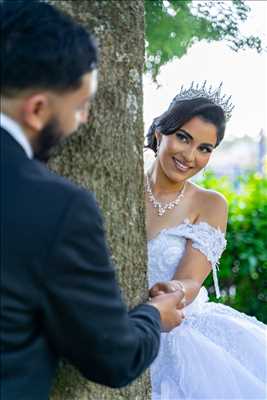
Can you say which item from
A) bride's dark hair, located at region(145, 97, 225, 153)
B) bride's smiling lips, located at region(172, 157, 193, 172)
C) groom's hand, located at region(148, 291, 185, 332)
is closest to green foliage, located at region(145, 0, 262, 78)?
bride's dark hair, located at region(145, 97, 225, 153)

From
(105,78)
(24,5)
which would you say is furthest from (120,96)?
(24,5)

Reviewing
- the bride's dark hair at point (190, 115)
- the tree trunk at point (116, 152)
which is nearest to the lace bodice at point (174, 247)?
the bride's dark hair at point (190, 115)

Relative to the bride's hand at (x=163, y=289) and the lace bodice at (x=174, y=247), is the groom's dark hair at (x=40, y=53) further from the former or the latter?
the lace bodice at (x=174, y=247)

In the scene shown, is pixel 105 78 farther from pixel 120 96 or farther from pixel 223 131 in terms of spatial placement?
pixel 223 131

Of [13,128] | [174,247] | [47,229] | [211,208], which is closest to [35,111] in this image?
[13,128]

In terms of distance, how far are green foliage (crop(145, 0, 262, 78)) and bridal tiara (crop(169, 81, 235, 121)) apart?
62 centimetres

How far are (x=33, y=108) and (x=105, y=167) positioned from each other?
588 millimetres

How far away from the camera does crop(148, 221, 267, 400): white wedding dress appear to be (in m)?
2.85

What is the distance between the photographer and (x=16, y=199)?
64.9 inches

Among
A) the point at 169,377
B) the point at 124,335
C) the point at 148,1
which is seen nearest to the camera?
the point at 124,335

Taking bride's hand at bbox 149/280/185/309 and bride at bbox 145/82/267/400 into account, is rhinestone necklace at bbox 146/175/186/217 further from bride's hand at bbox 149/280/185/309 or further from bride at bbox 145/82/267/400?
bride's hand at bbox 149/280/185/309

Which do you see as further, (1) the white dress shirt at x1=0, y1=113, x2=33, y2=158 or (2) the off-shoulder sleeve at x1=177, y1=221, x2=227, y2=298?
(2) the off-shoulder sleeve at x1=177, y1=221, x2=227, y2=298

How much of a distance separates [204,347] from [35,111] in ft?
5.35

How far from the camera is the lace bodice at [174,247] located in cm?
330
